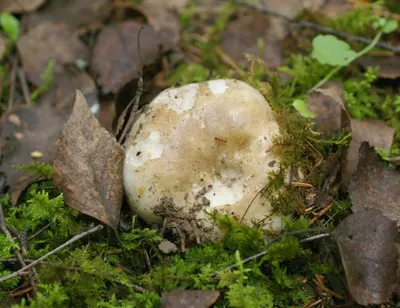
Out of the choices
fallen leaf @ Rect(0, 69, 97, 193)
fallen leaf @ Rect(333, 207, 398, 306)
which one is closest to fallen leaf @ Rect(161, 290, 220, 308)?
fallen leaf @ Rect(333, 207, 398, 306)

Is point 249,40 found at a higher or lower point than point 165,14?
lower

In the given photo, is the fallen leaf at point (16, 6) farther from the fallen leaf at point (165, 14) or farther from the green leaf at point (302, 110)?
the green leaf at point (302, 110)

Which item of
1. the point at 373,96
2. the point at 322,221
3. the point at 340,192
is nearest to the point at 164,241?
the point at 322,221

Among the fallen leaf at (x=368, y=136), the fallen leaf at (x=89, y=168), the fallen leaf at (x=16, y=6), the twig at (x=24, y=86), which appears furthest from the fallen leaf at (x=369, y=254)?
the fallen leaf at (x=16, y=6)

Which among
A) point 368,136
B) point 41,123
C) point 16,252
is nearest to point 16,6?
point 41,123

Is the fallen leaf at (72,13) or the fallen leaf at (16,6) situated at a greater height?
the fallen leaf at (16,6)

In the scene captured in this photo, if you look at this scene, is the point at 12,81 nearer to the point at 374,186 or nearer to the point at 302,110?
the point at 302,110

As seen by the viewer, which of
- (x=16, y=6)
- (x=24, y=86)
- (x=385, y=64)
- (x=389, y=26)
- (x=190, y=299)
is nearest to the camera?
(x=190, y=299)
